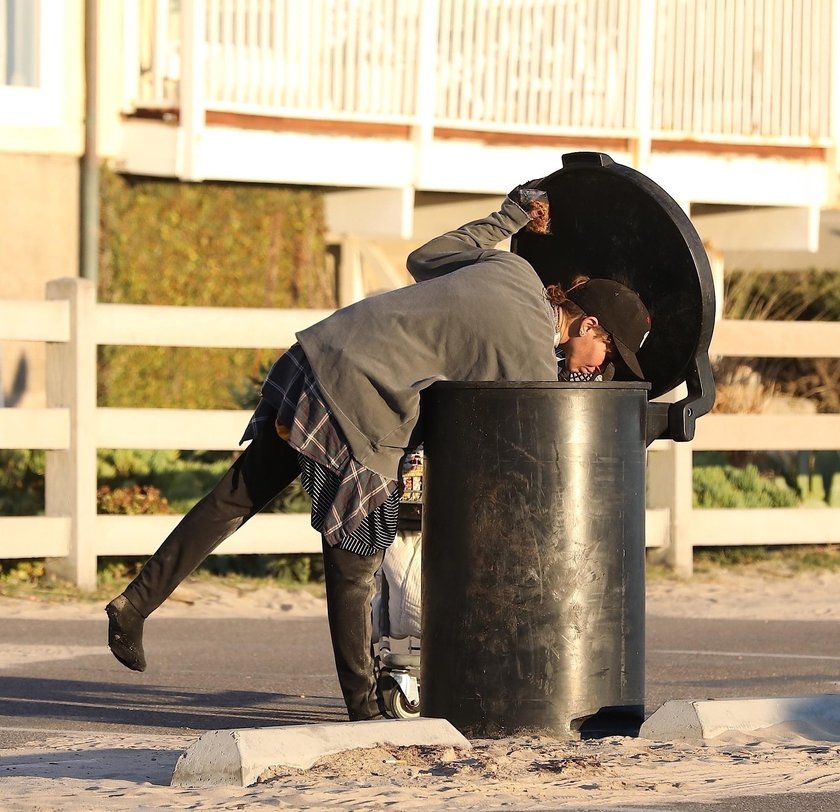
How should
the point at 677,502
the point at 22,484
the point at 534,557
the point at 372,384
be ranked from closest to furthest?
the point at 534,557, the point at 372,384, the point at 677,502, the point at 22,484

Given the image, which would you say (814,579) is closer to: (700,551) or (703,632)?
(700,551)

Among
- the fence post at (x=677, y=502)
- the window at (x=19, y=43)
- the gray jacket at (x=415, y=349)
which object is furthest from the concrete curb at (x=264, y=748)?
the window at (x=19, y=43)

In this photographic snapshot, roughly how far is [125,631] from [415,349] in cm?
118

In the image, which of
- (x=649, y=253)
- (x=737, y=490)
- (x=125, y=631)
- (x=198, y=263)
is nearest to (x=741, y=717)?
(x=649, y=253)

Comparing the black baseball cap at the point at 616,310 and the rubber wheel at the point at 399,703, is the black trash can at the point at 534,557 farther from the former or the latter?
the rubber wheel at the point at 399,703

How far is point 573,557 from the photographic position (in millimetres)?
4871

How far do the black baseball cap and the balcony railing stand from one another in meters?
9.00

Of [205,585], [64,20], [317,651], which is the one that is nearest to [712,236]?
[64,20]

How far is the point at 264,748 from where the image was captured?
4.38 meters

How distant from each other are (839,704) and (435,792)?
4.55 ft

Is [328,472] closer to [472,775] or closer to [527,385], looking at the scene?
[527,385]

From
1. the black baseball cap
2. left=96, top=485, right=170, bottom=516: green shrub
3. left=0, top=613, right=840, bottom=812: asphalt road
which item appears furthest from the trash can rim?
left=96, top=485, right=170, bottom=516: green shrub

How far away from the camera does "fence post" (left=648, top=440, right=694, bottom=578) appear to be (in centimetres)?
1009

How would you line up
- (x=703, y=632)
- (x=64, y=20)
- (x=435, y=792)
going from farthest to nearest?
(x=64, y=20), (x=703, y=632), (x=435, y=792)
